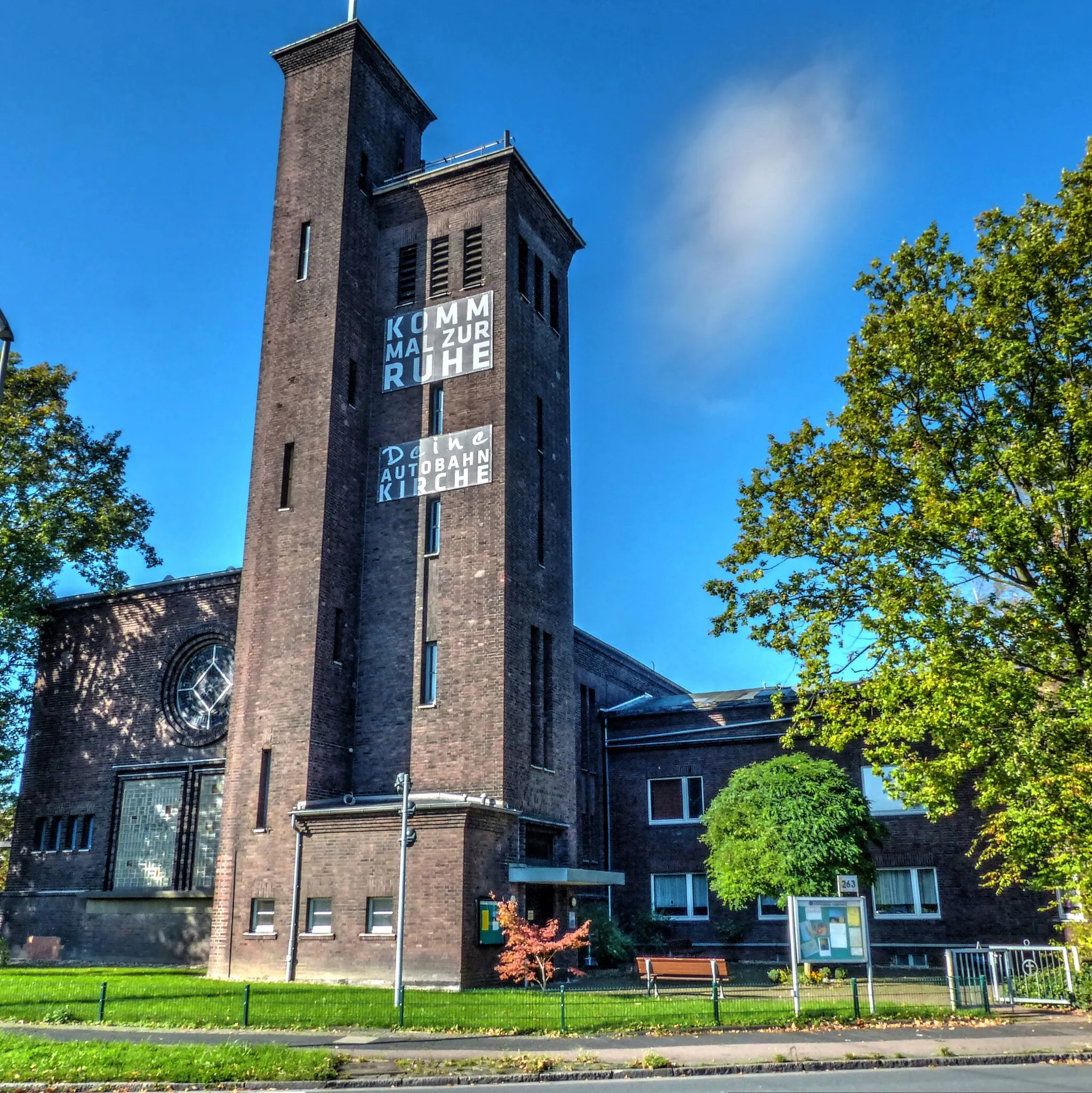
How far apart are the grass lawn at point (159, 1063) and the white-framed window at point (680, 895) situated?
2291 cm

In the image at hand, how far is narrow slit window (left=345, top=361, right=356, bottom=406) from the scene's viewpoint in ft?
111

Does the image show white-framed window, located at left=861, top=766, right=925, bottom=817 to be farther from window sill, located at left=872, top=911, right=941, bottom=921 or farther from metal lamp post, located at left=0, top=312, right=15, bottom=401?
metal lamp post, located at left=0, top=312, right=15, bottom=401

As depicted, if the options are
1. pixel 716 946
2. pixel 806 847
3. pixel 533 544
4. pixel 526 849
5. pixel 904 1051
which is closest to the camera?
pixel 904 1051

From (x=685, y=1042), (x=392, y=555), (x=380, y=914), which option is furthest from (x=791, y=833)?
(x=392, y=555)

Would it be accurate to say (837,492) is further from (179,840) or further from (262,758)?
(179,840)

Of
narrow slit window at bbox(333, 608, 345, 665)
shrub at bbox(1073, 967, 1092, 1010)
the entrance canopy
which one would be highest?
narrow slit window at bbox(333, 608, 345, 665)

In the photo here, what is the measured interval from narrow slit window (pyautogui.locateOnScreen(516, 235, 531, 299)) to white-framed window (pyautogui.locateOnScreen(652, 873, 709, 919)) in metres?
21.2

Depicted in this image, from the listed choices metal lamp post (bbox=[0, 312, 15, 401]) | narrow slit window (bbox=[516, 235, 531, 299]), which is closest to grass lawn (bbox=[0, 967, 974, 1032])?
metal lamp post (bbox=[0, 312, 15, 401])

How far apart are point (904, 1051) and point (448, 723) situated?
55.7 feet

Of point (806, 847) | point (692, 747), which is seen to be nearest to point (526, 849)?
point (806, 847)

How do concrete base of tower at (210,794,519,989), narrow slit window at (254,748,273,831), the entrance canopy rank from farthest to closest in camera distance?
narrow slit window at (254,748,273,831), the entrance canopy, concrete base of tower at (210,794,519,989)

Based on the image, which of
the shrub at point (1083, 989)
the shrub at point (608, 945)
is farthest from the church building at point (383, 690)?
the shrub at point (1083, 989)

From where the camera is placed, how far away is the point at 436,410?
33656mm

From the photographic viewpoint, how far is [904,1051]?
15.1 metres
